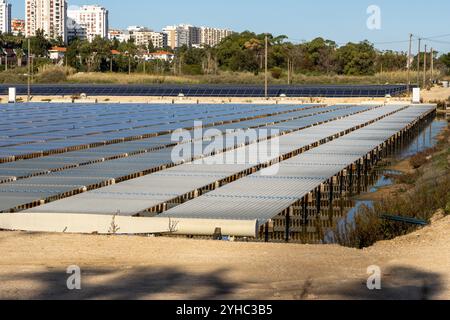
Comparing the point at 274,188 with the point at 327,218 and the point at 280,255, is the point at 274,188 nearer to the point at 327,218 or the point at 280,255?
the point at 327,218

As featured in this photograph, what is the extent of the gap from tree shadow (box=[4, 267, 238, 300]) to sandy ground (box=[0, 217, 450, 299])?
0.01 m

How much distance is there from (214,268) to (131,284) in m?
1.32

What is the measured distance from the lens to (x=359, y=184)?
2395 cm

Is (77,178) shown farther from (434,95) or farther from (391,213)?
(434,95)

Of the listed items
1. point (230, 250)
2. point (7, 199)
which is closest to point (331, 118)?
point (7, 199)

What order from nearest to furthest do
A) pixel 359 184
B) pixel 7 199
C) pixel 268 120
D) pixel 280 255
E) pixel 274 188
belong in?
1. pixel 280 255
2. pixel 7 199
3. pixel 274 188
4. pixel 359 184
5. pixel 268 120

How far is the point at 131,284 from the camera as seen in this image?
33.8ft

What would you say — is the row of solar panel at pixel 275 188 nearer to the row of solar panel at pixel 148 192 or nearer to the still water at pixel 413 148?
the row of solar panel at pixel 148 192

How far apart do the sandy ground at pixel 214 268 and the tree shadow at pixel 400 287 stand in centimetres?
1

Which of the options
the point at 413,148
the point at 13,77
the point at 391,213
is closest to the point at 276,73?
the point at 13,77

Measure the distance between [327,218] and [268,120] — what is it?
26.1 meters

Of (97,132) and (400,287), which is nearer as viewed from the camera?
(400,287)

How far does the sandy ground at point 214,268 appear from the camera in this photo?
9.86 m

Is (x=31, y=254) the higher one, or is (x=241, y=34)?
(x=241, y=34)
